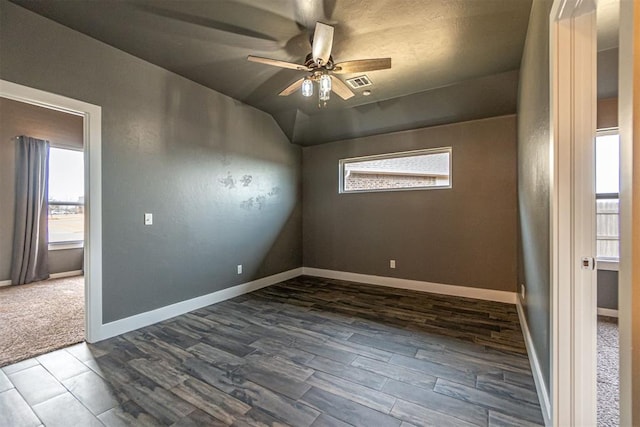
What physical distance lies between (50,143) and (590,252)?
22.4ft

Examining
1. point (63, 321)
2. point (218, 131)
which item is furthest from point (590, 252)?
point (63, 321)

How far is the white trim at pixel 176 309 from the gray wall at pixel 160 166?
0.07 m

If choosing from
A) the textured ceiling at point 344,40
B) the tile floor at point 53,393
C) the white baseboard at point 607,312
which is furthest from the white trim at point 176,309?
the white baseboard at point 607,312

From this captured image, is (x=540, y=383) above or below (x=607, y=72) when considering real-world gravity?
below

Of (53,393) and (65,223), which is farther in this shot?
(65,223)

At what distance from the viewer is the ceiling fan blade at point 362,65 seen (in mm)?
2150

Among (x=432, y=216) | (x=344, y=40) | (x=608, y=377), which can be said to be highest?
(x=344, y=40)

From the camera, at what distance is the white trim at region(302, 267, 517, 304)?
136 inches

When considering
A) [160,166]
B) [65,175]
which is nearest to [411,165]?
[160,166]

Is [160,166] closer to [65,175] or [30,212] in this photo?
[30,212]

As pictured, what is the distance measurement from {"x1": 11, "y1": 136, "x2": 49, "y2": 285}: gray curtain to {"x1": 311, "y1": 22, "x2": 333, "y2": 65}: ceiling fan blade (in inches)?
198

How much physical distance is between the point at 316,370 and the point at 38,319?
10.2 feet

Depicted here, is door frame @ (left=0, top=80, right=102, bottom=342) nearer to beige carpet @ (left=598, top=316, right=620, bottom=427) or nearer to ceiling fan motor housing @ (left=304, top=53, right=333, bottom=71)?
ceiling fan motor housing @ (left=304, top=53, right=333, bottom=71)

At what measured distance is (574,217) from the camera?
1.25 meters
